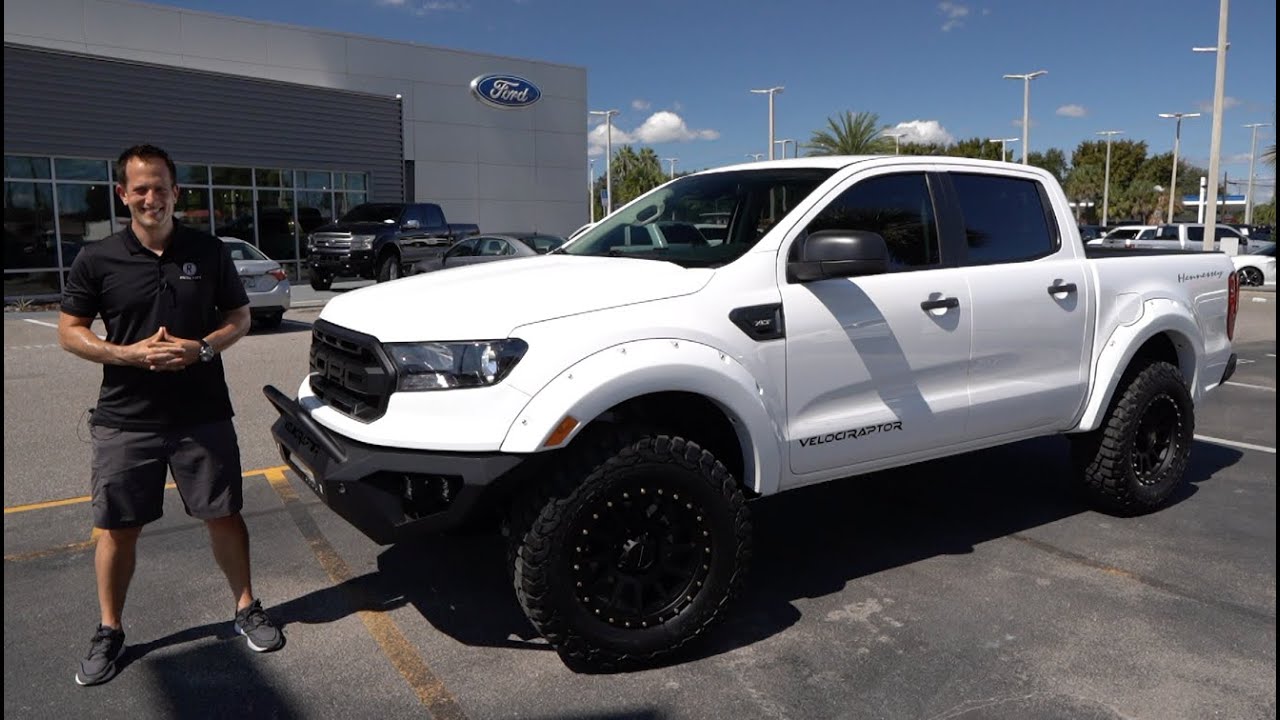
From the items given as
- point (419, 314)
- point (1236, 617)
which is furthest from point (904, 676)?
point (419, 314)

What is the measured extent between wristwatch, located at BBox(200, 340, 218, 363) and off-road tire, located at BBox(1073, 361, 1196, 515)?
4.30 metres

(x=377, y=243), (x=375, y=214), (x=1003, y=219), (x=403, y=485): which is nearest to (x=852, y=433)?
(x=1003, y=219)

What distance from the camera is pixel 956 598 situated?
162 inches

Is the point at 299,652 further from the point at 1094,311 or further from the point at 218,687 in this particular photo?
the point at 1094,311

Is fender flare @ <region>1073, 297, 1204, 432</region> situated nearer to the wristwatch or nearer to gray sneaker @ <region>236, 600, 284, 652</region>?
gray sneaker @ <region>236, 600, 284, 652</region>

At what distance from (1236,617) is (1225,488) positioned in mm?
2296

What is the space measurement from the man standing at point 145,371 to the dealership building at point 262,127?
19.7 m

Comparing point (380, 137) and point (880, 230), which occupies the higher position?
point (380, 137)

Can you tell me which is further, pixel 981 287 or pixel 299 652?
pixel 981 287

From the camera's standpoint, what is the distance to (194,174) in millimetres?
23453

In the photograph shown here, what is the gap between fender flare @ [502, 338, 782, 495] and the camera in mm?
3180

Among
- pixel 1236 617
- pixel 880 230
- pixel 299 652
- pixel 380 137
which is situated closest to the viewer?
pixel 299 652

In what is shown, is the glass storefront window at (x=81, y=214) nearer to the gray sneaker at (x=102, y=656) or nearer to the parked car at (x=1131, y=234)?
the gray sneaker at (x=102, y=656)

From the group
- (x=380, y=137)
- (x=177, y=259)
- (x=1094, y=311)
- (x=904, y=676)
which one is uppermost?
(x=380, y=137)
